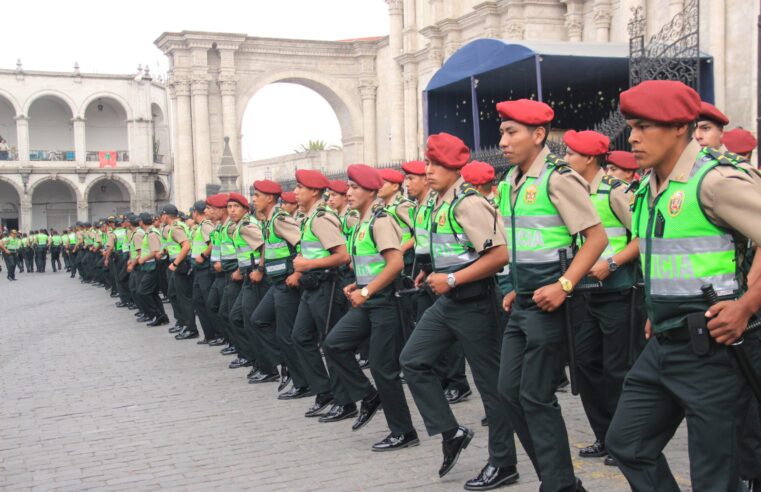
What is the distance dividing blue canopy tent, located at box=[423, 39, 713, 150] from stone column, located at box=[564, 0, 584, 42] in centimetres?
164

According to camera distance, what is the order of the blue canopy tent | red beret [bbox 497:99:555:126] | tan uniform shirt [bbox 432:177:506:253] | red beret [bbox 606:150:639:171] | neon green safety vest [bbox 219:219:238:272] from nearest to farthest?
red beret [bbox 497:99:555:126] → tan uniform shirt [bbox 432:177:506:253] → red beret [bbox 606:150:639:171] → neon green safety vest [bbox 219:219:238:272] → the blue canopy tent

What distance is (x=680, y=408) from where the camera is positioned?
344 cm

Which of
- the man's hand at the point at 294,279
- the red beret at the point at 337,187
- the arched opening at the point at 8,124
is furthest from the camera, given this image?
the arched opening at the point at 8,124

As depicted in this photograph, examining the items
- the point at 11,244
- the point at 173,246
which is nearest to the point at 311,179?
the point at 173,246

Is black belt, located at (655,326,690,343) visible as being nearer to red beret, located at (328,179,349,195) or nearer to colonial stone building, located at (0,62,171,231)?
red beret, located at (328,179,349,195)

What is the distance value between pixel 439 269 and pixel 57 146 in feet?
170

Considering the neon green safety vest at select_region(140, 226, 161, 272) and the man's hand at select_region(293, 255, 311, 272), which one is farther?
the neon green safety vest at select_region(140, 226, 161, 272)

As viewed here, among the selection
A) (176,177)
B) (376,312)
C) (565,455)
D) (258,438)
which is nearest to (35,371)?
(258,438)

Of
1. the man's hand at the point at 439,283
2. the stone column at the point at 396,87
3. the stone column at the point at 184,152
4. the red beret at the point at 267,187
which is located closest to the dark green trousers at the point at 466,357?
the man's hand at the point at 439,283

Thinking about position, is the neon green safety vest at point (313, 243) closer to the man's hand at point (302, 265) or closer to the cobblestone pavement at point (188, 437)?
the man's hand at point (302, 265)

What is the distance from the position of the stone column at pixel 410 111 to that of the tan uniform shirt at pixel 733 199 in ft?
87.7

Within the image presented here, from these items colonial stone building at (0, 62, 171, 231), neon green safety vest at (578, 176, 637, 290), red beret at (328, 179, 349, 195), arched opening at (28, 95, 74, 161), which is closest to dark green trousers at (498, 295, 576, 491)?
neon green safety vest at (578, 176, 637, 290)

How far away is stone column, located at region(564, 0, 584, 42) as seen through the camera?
890 inches

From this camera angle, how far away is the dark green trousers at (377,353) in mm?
5969
